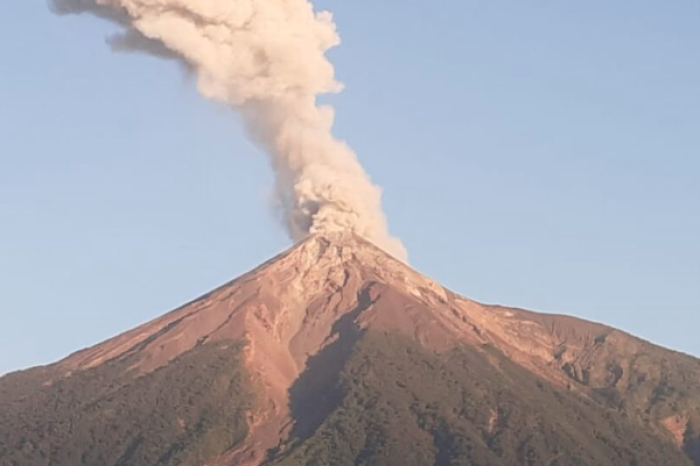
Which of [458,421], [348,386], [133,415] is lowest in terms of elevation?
[458,421]

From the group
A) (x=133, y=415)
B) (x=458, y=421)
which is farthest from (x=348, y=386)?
(x=133, y=415)

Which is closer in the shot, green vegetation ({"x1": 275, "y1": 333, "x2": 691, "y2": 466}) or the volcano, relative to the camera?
green vegetation ({"x1": 275, "y1": 333, "x2": 691, "y2": 466})

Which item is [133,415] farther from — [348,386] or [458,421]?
[458,421]

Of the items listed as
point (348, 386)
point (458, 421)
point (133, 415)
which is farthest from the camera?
point (348, 386)

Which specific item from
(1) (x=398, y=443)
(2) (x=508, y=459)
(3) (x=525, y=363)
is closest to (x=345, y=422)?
(1) (x=398, y=443)

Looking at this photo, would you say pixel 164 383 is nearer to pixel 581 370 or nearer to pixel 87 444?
pixel 87 444

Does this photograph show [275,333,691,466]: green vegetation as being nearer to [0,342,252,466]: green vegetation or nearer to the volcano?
the volcano

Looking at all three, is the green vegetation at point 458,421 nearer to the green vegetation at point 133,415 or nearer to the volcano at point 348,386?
the volcano at point 348,386

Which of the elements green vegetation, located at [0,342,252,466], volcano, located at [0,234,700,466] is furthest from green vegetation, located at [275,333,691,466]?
green vegetation, located at [0,342,252,466]
